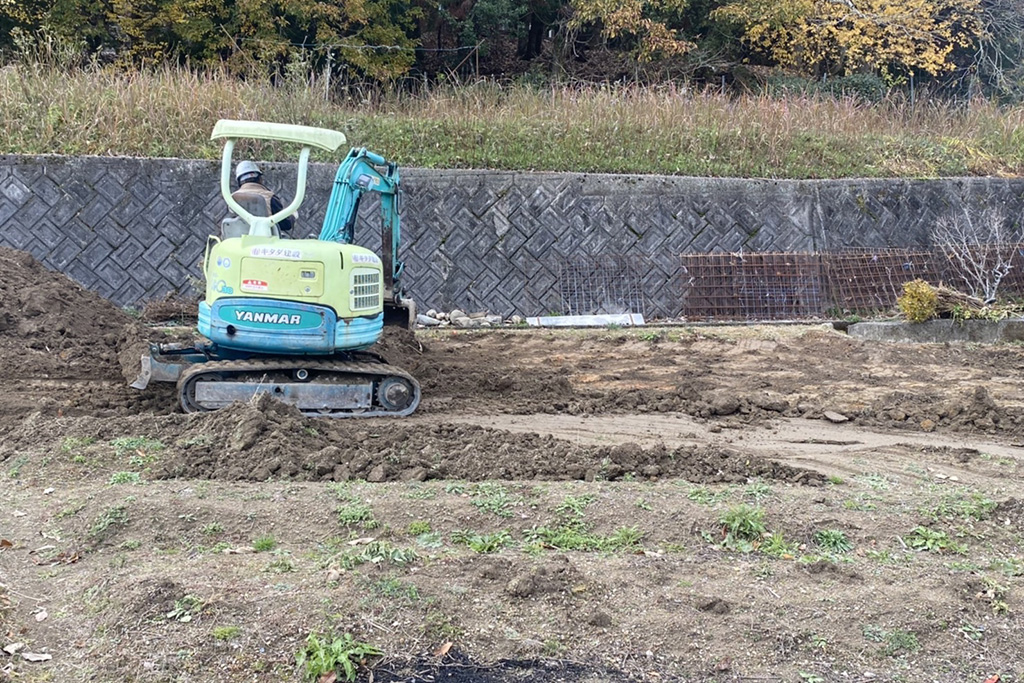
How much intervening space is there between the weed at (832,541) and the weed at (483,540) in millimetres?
1581

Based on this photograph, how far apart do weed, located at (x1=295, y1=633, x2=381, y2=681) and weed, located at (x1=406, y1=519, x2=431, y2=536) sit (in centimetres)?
108

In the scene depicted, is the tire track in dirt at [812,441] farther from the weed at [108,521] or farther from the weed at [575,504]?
the weed at [108,521]

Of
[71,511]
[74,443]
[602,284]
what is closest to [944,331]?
[602,284]

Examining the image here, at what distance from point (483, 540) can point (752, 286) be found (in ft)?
30.5

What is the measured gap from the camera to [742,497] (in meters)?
5.19

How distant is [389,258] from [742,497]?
14.2 ft

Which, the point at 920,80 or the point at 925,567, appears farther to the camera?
the point at 920,80

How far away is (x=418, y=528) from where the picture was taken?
4641 mm

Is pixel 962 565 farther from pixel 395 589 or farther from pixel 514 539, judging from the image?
pixel 395 589

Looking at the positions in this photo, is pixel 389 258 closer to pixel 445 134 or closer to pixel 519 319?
pixel 519 319

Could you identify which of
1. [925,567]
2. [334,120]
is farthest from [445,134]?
[925,567]

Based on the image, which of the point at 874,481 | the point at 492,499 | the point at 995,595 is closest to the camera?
the point at 995,595

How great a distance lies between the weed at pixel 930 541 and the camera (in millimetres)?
4629

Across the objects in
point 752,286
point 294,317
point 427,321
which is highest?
point 294,317
